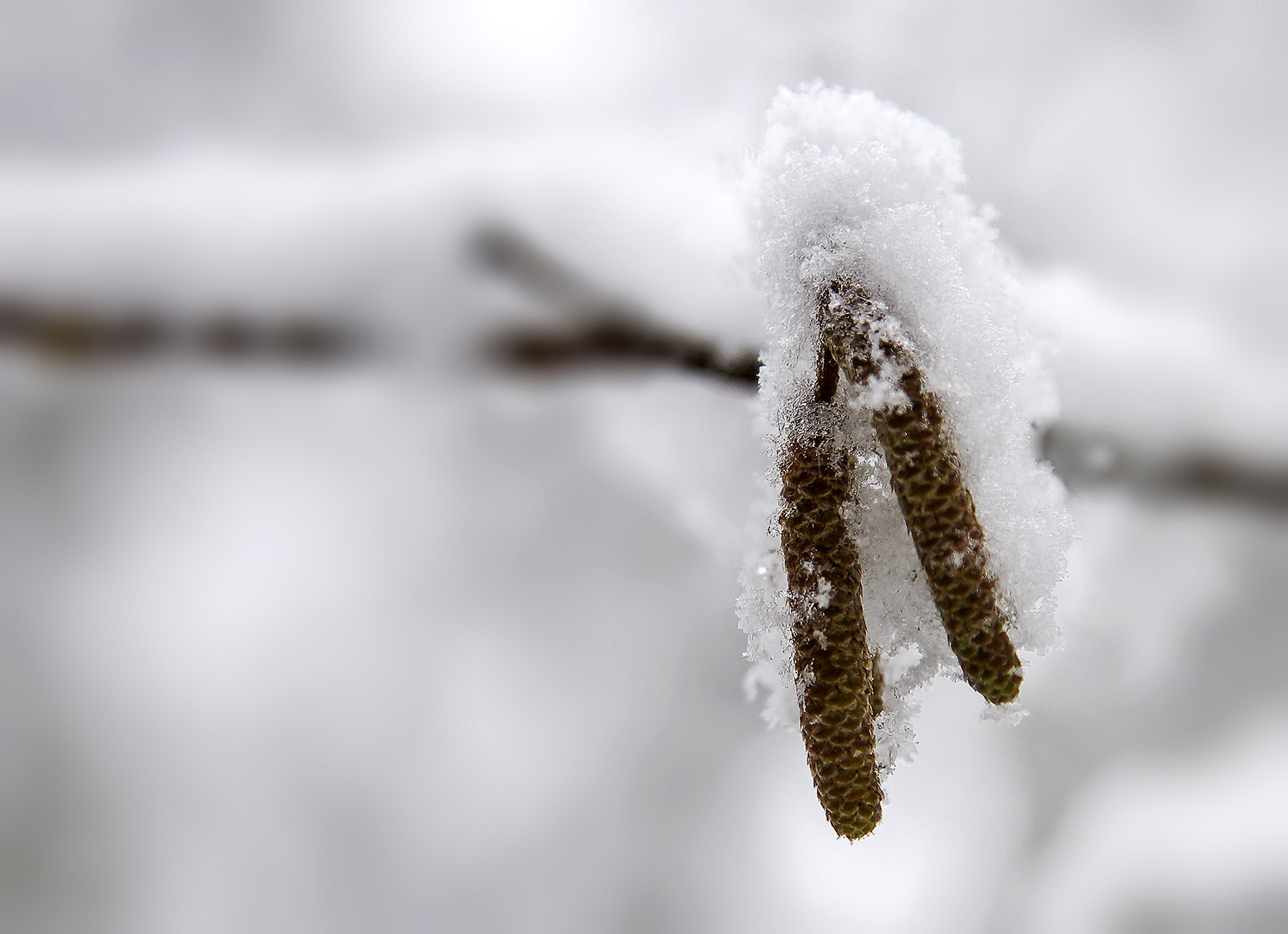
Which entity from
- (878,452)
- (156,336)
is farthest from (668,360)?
(156,336)

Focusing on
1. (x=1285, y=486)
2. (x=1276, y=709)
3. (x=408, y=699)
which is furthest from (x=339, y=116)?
(x=1276, y=709)

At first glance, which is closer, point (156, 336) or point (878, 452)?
point (878, 452)

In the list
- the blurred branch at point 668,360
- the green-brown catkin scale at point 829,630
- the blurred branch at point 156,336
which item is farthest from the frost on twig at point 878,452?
the blurred branch at point 156,336

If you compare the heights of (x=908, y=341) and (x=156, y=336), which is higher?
(x=156, y=336)

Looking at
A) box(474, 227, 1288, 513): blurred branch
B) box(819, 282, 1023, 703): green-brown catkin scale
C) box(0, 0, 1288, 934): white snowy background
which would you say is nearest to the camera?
box(819, 282, 1023, 703): green-brown catkin scale

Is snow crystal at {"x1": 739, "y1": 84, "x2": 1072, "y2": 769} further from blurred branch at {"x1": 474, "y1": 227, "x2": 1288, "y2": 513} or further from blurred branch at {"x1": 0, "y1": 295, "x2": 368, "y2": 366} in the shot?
blurred branch at {"x1": 0, "y1": 295, "x2": 368, "y2": 366}

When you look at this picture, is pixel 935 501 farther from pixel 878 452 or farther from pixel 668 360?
pixel 668 360

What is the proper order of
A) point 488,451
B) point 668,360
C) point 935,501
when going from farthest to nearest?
point 488,451 < point 668,360 < point 935,501

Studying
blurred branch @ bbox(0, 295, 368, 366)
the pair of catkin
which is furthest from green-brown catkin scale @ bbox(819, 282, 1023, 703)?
blurred branch @ bbox(0, 295, 368, 366)
